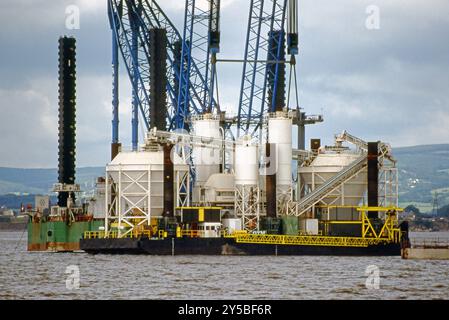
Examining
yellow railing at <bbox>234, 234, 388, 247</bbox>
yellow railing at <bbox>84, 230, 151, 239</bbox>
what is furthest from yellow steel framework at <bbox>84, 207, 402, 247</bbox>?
yellow railing at <bbox>84, 230, 151, 239</bbox>

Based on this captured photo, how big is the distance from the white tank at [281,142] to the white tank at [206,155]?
864 cm

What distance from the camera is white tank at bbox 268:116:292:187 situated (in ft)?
451

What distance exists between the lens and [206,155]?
474 ft

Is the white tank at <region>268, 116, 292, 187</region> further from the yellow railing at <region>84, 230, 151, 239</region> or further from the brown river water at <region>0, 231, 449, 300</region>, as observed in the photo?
the yellow railing at <region>84, 230, 151, 239</region>

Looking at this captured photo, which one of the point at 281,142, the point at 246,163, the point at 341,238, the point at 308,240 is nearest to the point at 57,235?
the point at 246,163

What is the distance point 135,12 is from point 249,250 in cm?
5248

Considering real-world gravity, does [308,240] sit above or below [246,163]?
below

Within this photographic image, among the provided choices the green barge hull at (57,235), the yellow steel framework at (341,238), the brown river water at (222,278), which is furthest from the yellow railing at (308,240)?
the green barge hull at (57,235)

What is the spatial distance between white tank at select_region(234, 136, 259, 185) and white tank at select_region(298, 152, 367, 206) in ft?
27.0

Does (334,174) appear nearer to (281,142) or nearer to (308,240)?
(281,142)

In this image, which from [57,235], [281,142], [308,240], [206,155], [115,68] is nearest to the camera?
[308,240]

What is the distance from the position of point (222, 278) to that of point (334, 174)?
140ft
